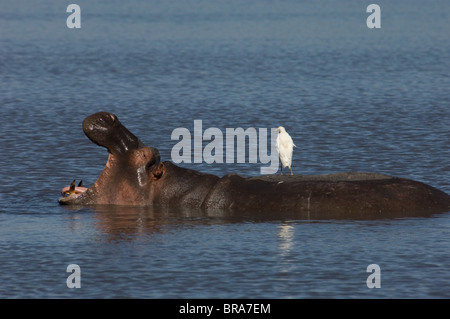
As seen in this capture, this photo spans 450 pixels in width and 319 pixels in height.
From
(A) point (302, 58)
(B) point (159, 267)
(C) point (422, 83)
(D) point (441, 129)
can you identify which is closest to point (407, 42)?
(A) point (302, 58)

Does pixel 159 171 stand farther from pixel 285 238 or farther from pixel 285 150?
pixel 285 150

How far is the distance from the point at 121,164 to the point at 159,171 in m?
0.54

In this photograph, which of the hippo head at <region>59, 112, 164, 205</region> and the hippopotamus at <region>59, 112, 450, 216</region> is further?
the hippo head at <region>59, 112, 164, 205</region>

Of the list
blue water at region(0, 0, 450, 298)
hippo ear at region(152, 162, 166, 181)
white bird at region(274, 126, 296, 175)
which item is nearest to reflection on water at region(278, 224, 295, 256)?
blue water at region(0, 0, 450, 298)

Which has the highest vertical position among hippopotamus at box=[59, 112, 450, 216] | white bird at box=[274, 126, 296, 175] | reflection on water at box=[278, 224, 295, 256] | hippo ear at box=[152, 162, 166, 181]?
white bird at box=[274, 126, 296, 175]

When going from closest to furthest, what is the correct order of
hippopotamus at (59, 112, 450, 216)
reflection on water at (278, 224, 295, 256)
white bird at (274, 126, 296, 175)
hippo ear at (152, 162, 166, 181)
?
reflection on water at (278, 224, 295, 256) → hippopotamus at (59, 112, 450, 216) → hippo ear at (152, 162, 166, 181) → white bird at (274, 126, 296, 175)

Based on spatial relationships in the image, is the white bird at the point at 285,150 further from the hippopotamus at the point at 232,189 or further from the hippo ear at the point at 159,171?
the hippo ear at the point at 159,171

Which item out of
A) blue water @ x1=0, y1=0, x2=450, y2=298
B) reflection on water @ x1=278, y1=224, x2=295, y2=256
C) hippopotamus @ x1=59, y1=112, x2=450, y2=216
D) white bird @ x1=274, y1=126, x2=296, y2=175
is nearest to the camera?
blue water @ x1=0, y1=0, x2=450, y2=298

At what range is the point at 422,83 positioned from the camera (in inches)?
1183

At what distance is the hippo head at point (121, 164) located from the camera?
1431 centimetres

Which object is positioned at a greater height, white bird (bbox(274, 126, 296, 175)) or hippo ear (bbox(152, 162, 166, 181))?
white bird (bbox(274, 126, 296, 175))

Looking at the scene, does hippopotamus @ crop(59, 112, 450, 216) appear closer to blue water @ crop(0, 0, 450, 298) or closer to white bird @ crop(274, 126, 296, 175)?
blue water @ crop(0, 0, 450, 298)

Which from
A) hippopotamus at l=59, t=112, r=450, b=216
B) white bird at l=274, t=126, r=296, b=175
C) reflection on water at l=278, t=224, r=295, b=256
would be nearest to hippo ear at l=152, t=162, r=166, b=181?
hippopotamus at l=59, t=112, r=450, b=216

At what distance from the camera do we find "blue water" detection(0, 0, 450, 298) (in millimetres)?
11586
